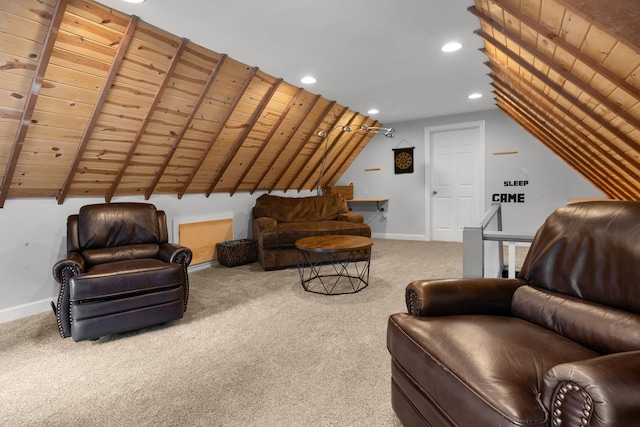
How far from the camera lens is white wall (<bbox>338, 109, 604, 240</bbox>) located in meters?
5.45

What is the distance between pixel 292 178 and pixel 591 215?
16.3ft

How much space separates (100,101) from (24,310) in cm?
197

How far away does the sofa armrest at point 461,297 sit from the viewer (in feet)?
5.20

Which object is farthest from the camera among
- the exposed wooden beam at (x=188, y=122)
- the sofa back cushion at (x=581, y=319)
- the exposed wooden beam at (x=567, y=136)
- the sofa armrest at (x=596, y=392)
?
the exposed wooden beam at (x=567, y=136)

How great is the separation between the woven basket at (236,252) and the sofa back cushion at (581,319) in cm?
368

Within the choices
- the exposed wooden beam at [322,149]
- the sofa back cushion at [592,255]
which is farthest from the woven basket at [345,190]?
the sofa back cushion at [592,255]

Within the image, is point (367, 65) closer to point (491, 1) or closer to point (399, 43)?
point (399, 43)

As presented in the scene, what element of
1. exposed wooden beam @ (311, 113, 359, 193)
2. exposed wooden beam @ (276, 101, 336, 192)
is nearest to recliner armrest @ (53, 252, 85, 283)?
exposed wooden beam @ (276, 101, 336, 192)

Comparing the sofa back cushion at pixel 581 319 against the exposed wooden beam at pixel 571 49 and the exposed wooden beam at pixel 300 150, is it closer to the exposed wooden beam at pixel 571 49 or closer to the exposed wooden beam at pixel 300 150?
the exposed wooden beam at pixel 571 49

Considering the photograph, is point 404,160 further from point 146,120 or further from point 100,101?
point 100,101

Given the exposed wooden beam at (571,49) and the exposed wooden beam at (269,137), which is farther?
the exposed wooden beam at (269,137)

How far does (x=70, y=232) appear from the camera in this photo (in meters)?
2.96

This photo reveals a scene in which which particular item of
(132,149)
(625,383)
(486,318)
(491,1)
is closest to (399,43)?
(491,1)

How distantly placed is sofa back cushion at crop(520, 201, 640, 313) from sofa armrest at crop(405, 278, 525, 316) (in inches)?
6.8
